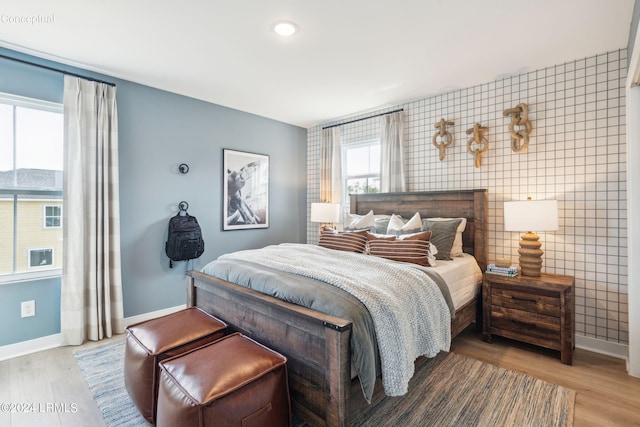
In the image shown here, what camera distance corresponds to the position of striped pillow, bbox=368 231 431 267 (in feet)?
8.34

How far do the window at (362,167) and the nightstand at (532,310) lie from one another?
1.94 meters

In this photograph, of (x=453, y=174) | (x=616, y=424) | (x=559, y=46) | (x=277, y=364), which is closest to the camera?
(x=277, y=364)

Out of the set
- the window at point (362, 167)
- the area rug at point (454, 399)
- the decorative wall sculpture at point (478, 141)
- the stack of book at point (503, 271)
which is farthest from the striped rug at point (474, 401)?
the window at point (362, 167)

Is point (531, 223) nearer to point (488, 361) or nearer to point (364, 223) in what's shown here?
point (488, 361)

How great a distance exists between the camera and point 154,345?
1762 millimetres

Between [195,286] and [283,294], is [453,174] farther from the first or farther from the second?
[195,286]

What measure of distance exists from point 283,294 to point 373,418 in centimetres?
89

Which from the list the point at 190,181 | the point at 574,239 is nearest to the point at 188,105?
the point at 190,181

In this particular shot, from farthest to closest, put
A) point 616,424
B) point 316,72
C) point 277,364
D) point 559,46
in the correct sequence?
point 316,72
point 559,46
point 616,424
point 277,364

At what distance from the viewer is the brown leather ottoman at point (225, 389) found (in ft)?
4.26

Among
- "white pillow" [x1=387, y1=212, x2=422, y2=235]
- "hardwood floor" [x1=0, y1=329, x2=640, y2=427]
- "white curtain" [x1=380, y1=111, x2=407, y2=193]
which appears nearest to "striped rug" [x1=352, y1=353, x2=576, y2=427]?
"hardwood floor" [x1=0, y1=329, x2=640, y2=427]

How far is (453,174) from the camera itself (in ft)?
11.2

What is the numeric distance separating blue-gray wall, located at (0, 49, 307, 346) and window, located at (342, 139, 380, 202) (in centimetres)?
131

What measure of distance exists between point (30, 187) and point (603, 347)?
5.07 m
